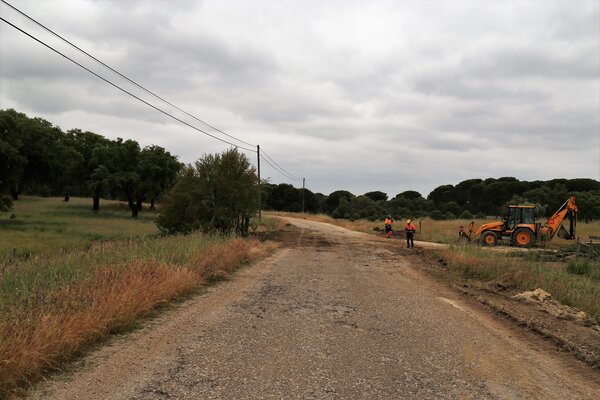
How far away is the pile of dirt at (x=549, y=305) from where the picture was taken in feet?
30.1

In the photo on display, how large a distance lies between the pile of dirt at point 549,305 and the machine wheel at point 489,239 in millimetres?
18005

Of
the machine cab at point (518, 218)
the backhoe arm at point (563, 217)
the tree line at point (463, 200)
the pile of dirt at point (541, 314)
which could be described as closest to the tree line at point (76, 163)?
the tree line at point (463, 200)

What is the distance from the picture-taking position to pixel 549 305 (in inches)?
397

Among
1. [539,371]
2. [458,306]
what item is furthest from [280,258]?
[539,371]

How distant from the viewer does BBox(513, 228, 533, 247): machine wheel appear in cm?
2726

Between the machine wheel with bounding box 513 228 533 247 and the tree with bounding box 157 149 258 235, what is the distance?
1620cm

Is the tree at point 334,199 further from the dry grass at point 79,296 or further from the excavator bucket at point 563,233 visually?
the dry grass at point 79,296

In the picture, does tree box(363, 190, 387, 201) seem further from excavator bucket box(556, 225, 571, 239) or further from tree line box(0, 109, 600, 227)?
excavator bucket box(556, 225, 571, 239)

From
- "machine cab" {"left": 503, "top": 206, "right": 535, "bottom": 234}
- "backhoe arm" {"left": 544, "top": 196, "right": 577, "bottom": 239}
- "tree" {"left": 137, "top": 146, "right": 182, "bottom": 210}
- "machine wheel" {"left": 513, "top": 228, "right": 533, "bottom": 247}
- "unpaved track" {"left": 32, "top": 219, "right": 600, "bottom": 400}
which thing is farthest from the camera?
"tree" {"left": 137, "top": 146, "right": 182, "bottom": 210}

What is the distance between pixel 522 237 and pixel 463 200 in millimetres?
78078

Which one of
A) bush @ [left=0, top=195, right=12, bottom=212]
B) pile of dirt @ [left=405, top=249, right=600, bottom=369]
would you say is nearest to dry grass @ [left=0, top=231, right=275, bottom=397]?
pile of dirt @ [left=405, top=249, right=600, bottom=369]

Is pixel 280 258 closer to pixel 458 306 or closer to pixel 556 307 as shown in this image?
pixel 458 306

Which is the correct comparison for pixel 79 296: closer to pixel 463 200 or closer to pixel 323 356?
pixel 323 356

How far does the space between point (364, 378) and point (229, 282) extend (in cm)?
683
